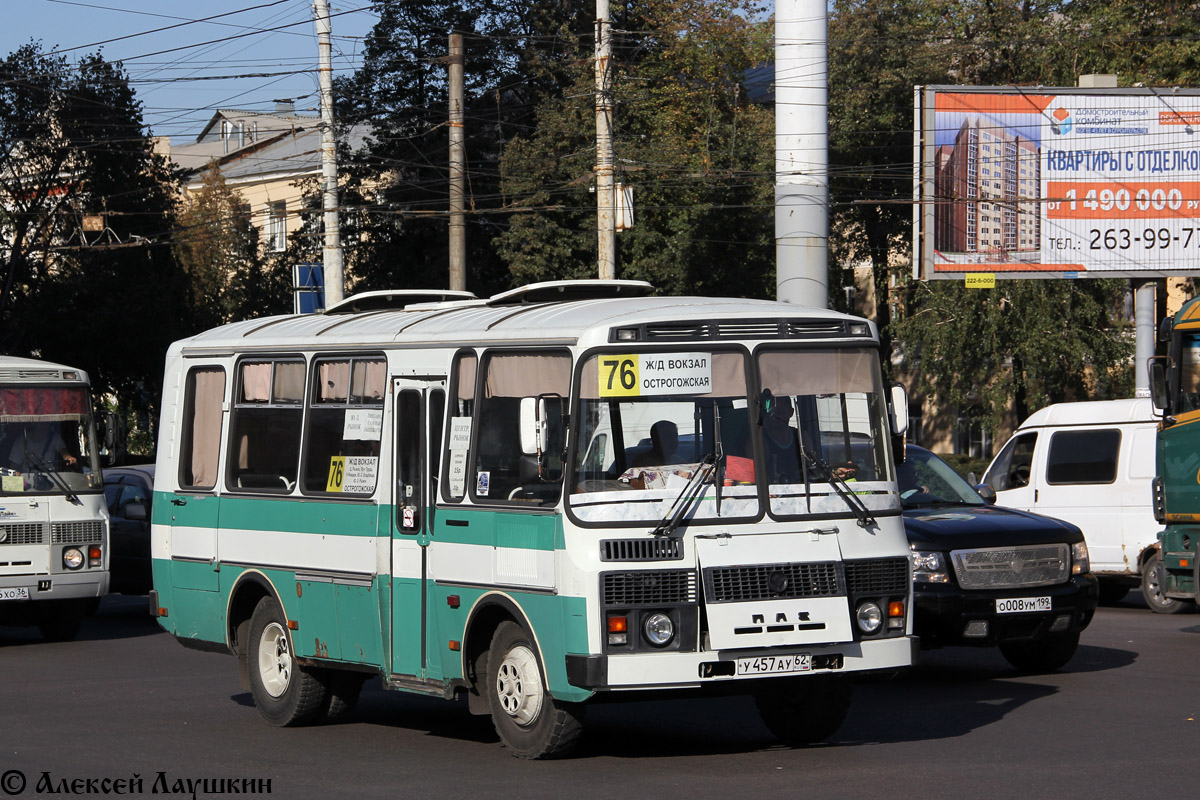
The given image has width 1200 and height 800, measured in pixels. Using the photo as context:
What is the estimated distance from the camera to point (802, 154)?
20453mm

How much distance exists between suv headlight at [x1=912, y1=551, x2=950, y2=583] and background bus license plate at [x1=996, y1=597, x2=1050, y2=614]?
0.45 m

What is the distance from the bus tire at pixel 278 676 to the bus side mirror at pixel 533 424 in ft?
10.3

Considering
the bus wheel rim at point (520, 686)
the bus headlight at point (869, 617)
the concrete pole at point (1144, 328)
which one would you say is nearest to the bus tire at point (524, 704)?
the bus wheel rim at point (520, 686)

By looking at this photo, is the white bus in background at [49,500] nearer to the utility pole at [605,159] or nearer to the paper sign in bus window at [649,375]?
the paper sign in bus window at [649,375]

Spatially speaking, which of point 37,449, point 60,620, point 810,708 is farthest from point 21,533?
point 810,708

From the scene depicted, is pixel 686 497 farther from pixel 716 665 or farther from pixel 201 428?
pixel 201 428

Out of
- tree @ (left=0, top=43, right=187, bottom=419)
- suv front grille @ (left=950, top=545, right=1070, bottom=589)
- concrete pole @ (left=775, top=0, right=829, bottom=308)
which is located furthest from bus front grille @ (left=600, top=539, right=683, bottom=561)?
tree @ (left=0, top=43, right=187, bottom=419)

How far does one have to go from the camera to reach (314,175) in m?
46.6

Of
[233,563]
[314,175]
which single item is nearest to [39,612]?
[233,563]

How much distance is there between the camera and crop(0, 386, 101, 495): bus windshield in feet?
58.3

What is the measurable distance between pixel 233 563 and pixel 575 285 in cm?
312

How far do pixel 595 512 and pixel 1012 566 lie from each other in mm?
5084

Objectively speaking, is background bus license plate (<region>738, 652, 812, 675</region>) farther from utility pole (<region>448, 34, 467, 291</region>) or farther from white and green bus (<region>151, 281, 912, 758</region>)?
utility pole (<region>448, 34, 467, 291</region>)

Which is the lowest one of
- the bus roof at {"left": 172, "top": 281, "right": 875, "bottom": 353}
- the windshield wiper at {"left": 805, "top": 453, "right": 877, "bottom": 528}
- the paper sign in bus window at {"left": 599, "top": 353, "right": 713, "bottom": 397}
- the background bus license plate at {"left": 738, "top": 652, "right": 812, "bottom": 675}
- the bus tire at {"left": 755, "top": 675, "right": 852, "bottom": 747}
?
the bus tire at {"left": 755, "top": 675, "right": 852, "bottom": 747}
